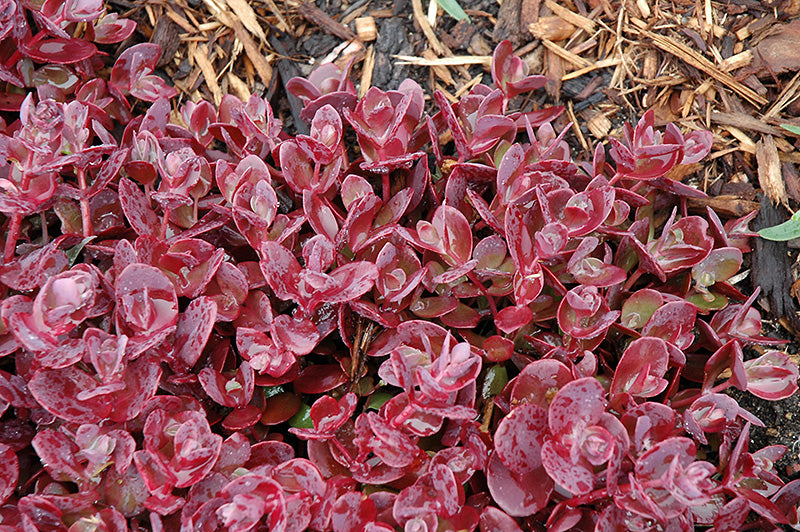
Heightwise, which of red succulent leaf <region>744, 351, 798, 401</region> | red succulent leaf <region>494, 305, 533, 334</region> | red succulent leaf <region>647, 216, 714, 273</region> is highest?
red succulent leaf <region>647, 216, 714, 273</region>

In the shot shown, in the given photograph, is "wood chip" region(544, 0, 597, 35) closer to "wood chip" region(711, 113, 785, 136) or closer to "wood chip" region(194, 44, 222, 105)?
"wood chip" region(711, 113, 785, 136)

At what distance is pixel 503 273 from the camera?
5.06ft

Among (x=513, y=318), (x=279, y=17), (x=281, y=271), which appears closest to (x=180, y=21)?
(x=279, y=17)

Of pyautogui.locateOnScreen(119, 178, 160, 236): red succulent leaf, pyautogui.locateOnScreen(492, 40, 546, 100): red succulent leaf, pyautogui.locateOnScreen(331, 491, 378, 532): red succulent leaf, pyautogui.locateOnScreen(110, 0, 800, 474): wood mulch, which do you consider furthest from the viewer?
pyautogui.locateOnScreen(110, 0, 800, 474): wood mulch

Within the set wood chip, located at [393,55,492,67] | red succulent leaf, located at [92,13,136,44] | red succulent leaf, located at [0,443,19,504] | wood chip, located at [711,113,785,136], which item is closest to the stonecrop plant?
red succulent leaf, located at [0,443,19,504]

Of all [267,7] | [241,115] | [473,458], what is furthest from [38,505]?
[267,7]

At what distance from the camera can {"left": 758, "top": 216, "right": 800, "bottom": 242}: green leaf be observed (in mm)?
1722

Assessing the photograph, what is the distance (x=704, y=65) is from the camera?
1.94 metres

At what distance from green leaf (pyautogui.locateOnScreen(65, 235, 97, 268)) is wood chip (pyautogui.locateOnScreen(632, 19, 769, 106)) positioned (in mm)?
1758

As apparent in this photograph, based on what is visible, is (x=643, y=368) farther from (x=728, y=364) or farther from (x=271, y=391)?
(x=271, y=391)

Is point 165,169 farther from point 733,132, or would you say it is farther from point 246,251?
point 733,132

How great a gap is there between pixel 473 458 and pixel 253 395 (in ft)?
1.84

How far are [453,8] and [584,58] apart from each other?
458 millimetres

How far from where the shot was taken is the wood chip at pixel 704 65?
1933 mm
